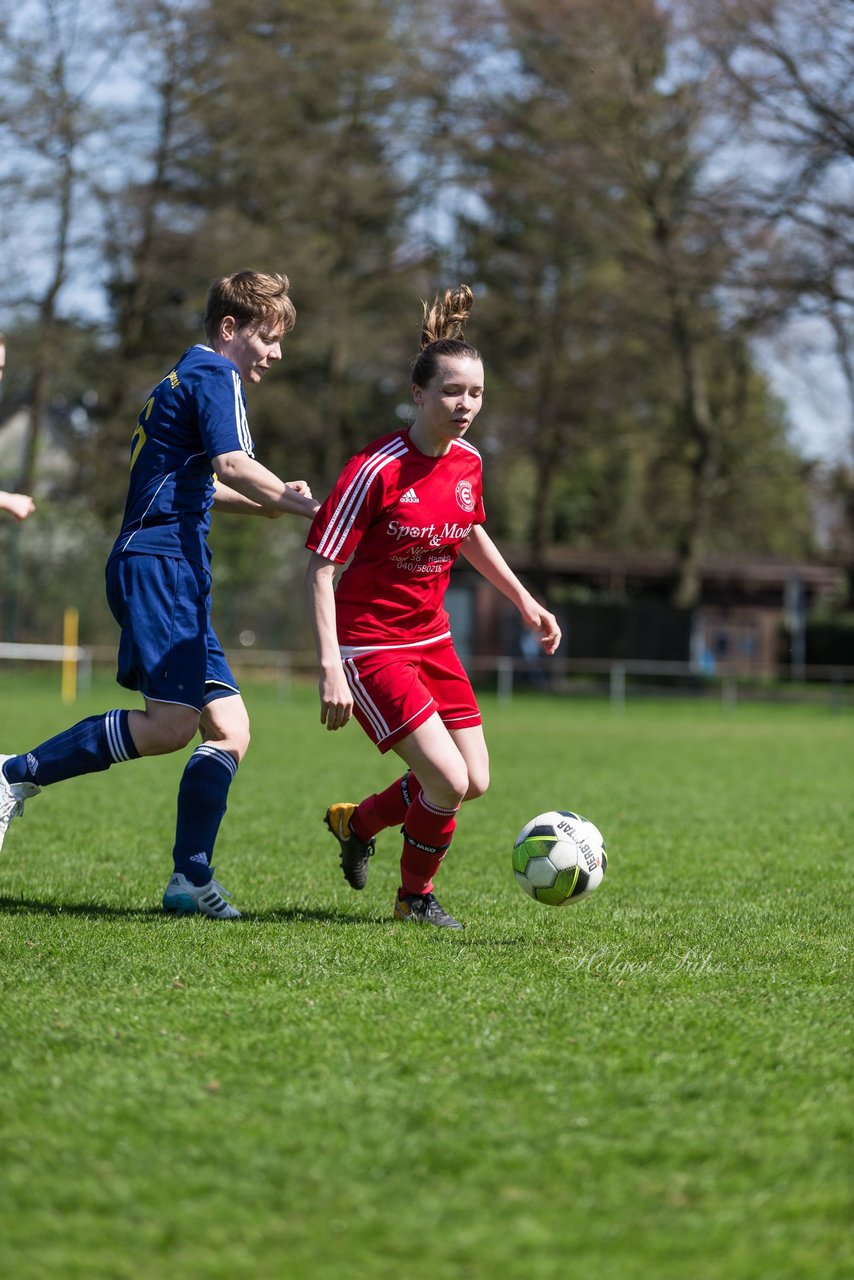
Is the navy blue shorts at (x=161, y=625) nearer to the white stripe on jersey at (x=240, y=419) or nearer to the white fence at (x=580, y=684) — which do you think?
the white stripe on jersey at (x=240, y=419)

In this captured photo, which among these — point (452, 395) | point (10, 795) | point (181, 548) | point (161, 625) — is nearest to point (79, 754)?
point (10, 795)

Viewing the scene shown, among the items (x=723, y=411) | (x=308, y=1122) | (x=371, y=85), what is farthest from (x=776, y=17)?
(x=308, y=1122)

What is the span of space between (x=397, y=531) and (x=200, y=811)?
1317mm

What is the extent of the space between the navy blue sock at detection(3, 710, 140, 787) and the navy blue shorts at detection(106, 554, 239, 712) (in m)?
0.18

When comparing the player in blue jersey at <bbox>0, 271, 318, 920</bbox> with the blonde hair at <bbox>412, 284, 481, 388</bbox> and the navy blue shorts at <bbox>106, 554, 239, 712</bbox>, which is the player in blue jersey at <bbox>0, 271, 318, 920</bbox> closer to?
the navy blue shorts at <bbox>106, 554, 239, 712</bbox>

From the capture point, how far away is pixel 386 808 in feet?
18.5

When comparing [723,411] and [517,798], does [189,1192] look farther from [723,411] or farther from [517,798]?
[723,411]

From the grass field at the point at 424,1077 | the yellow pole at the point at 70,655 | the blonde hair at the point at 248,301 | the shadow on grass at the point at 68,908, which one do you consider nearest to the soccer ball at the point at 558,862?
the grass field at the point at 424,1077

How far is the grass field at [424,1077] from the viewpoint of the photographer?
235 centimetres

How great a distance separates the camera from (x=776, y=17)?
87.4 ft

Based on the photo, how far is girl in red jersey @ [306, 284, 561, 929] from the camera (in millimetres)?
4957

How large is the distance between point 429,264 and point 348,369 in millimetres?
3496

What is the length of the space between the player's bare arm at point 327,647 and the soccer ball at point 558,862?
2.80 feet

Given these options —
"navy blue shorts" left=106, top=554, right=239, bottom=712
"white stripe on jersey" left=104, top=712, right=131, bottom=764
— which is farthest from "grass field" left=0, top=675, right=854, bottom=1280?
"navy blue shorts" left=106, top=554, right=239, bottom=712
